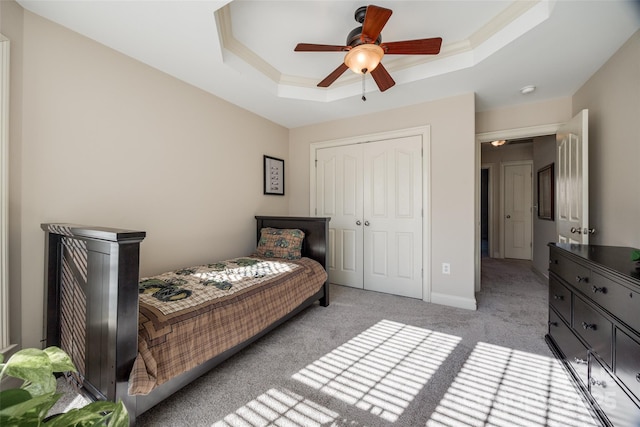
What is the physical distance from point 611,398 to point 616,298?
47 cm

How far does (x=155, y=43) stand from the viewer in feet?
6.60

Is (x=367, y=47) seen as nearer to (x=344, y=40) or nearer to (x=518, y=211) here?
(x=344, y=40)

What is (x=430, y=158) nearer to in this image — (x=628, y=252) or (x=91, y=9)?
(x=628, y=252)

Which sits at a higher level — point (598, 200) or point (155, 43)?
point (155, 43)

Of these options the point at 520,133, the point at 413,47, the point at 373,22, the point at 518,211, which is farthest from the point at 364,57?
the point at 518,211

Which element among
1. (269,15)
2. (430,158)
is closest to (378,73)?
(269,15)

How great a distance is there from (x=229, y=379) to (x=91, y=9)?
2.51m

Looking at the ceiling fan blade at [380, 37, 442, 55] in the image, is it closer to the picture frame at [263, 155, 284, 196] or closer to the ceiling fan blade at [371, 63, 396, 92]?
the ceiling fan blade at [371, 63, 396, 92]

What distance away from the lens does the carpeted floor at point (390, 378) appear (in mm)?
1391

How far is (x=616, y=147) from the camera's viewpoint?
2100 mm

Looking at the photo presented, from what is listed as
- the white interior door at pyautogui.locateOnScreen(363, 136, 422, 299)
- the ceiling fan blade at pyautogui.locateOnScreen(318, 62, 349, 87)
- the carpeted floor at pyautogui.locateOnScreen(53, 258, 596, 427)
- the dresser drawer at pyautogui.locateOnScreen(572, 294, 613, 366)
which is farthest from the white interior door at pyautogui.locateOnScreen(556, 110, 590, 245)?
the ceiling fan blade at pyautogui.locateOnScreen(318, 62, 349, 87)

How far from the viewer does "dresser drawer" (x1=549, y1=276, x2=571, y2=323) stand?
1729mm

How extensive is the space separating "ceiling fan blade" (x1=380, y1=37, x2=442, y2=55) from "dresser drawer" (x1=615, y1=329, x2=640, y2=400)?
185cm

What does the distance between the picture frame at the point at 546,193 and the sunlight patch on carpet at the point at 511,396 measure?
9.82 feet
